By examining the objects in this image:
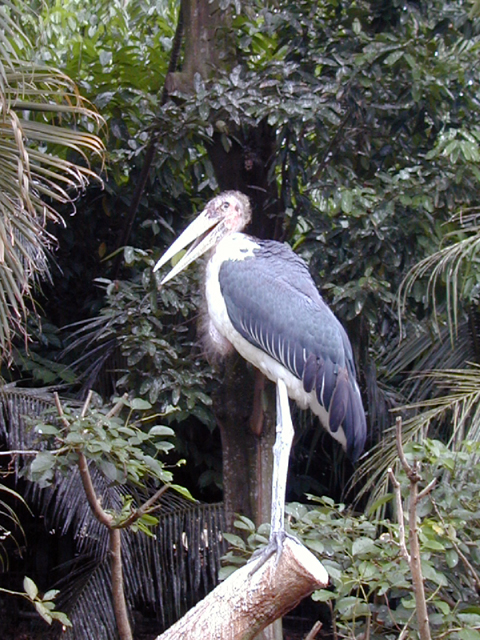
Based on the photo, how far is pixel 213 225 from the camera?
464 cm

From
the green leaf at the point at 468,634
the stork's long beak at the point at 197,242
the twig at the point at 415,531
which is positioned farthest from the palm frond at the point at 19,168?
the green leaf at the point at 468,634

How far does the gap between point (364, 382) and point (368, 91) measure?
1.82 metres

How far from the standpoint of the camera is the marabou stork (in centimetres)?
388

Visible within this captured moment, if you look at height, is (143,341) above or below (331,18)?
below

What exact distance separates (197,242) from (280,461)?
1370 mm

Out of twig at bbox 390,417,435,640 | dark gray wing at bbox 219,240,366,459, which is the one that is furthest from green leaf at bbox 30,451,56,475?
twig at bbox 390,417,435,640

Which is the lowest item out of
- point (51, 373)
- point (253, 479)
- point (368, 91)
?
point (253, 479)

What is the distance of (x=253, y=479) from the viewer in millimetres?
5258

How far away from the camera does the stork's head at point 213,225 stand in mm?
4590

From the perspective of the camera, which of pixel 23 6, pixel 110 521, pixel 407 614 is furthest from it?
pixel 23 6

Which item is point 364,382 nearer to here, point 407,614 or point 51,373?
point 51,373

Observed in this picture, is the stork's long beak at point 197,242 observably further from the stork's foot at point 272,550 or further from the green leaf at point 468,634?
the green leaf at point 468,634

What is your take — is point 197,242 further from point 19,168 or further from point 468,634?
point 468,634

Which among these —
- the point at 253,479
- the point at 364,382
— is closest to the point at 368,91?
the point at 364,382
